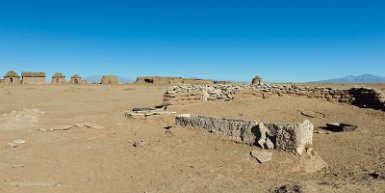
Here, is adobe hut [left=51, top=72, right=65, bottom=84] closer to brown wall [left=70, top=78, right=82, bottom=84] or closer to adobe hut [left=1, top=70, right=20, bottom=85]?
brown wall [left=70, top=78, right=82, bottom=84]

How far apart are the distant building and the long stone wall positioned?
41.4m

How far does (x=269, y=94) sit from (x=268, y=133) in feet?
23.2

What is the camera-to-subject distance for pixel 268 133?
314 inches

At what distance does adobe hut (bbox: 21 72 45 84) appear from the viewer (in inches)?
1961

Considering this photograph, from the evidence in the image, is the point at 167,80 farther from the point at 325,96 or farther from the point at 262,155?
the point at 262,155

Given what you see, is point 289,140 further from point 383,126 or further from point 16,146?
point 16,146

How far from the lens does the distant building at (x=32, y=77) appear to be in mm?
49812

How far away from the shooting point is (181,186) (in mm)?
6281

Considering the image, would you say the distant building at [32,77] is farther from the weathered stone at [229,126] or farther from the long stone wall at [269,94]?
the weathered stone at [229,126]

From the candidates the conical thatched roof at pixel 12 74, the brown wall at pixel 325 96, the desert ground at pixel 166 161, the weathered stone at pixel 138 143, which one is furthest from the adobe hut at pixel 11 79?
the weathered stone at pixel 138 143

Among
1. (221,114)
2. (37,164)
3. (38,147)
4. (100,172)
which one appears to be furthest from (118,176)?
(221,114)

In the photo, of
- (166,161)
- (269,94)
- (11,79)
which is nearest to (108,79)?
(11,79)

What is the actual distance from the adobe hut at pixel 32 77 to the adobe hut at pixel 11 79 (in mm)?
812

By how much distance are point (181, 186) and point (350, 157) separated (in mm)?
4256
